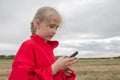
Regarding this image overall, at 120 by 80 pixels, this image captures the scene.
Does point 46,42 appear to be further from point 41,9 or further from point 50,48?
point 41,9

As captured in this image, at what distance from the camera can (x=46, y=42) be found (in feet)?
9.75

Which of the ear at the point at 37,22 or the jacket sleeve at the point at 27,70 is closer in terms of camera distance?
the jacket sleeve at the point at 27,70

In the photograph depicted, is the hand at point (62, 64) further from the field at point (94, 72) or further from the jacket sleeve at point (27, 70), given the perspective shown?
A: the field at point (94, 72)

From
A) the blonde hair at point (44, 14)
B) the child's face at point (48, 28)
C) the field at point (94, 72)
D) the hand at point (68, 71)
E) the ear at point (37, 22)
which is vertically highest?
the blonde hair at point (44, 14)

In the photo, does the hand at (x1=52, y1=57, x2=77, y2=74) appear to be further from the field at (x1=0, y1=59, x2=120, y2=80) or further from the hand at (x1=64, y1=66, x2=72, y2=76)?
the field at (x1=0, y1=59, x2=120, y2=80)

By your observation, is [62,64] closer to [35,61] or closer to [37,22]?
[35,61]

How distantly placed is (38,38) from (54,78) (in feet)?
1.10

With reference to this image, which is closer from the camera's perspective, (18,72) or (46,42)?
(18,72)

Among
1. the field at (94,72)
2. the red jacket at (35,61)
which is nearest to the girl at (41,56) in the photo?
the red jacket at (35,61)

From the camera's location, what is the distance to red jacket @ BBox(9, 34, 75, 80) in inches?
108

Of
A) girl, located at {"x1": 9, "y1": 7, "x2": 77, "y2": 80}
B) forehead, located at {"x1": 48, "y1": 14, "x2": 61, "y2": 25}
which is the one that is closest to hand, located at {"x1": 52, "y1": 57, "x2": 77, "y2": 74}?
girl, located at {"x1": 9, "y1": 7, "x2": 77, "y2": 80}

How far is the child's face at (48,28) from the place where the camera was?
2.87m

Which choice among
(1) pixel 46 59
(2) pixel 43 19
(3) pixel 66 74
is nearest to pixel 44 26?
(2) pixel 43 19

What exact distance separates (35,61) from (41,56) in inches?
2.5
